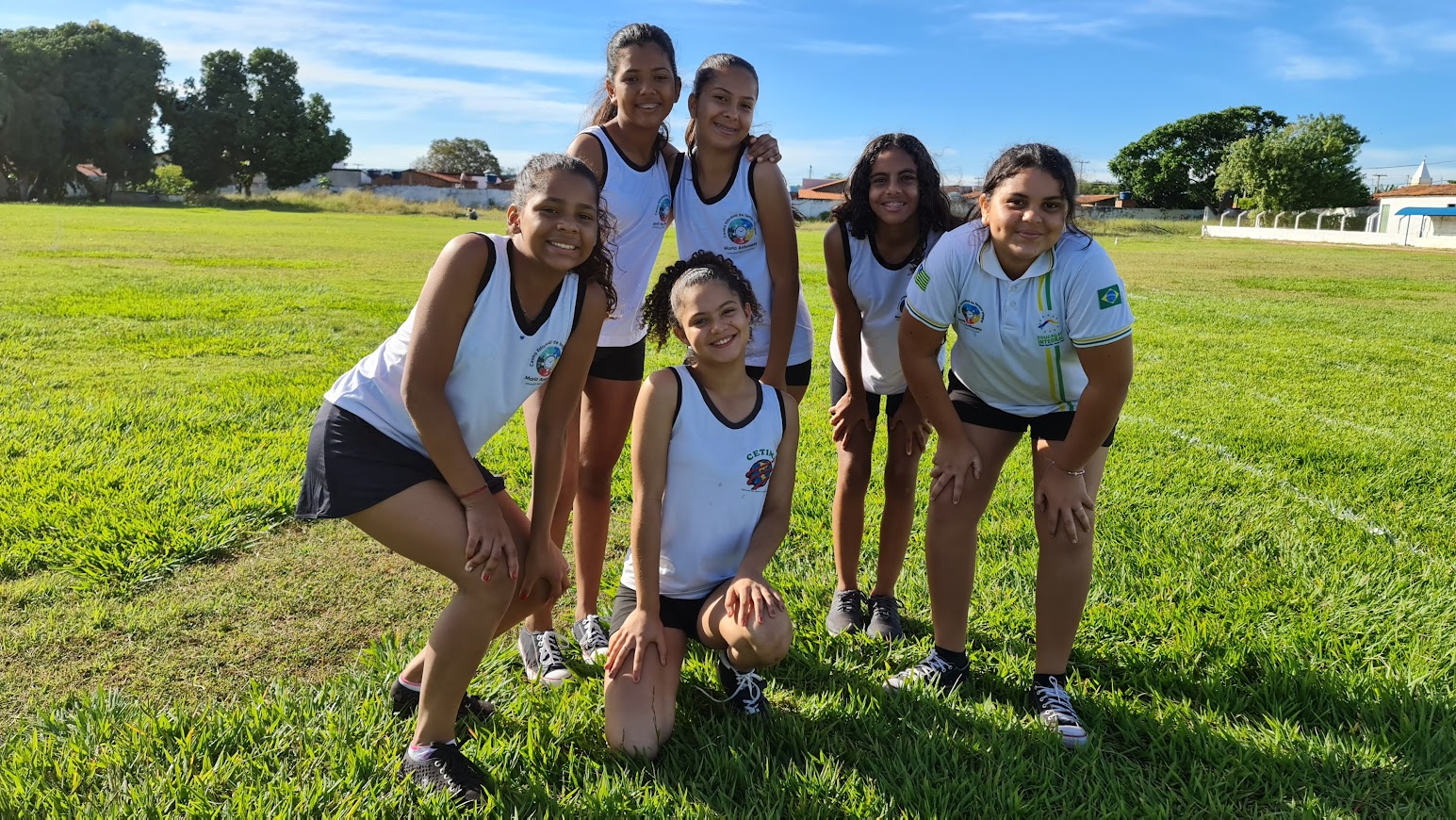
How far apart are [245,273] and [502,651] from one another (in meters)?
13.5

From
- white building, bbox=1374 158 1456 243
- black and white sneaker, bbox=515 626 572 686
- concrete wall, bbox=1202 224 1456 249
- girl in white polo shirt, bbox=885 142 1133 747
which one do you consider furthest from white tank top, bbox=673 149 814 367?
white building, bbox=1374 158 1456 243

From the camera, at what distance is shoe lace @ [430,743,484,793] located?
2285 mm

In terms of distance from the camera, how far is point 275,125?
6419cm

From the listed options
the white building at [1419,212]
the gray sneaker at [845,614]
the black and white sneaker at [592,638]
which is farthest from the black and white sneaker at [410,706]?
the white building at [1419,212]

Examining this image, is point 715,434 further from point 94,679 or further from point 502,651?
point 94,679

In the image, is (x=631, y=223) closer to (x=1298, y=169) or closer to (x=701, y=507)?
(x=701, y=507)

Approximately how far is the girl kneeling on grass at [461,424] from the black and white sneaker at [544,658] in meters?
0.40

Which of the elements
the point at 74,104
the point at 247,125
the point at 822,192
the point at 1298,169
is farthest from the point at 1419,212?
the point at 74,104

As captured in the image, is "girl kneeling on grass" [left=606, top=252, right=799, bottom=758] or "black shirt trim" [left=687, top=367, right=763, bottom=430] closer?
"girl kneeling on grass" [left=606, top=252, right=799, bottom=758]

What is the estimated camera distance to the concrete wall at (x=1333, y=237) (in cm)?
3659

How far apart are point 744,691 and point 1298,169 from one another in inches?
2671

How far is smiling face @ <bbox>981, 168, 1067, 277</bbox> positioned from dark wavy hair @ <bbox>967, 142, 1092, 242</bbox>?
0.02m

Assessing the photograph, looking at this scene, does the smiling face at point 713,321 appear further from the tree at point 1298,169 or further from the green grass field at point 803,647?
the tree at point 1298,169

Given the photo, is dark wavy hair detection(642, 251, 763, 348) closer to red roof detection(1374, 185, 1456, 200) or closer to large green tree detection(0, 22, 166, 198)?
large green tree detection(0, 22, 166, 198)
